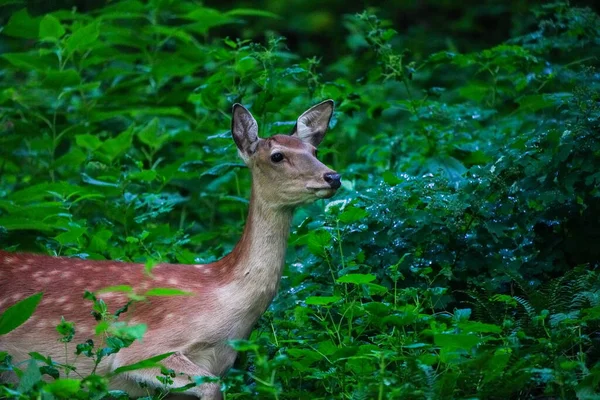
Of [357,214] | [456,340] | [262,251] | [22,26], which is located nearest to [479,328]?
[456,340]

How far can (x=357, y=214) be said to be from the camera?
19.2 feet

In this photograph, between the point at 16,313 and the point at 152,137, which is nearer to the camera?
the point at 16,313

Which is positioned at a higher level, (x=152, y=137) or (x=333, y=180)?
(x=333, y=180)

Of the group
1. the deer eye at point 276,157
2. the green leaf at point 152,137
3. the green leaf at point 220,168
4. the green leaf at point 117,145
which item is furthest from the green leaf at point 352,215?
the green leaf at point 152,137

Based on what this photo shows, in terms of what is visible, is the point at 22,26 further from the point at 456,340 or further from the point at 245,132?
the point at 456,340

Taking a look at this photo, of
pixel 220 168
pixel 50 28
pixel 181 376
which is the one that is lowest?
pixel 181 376

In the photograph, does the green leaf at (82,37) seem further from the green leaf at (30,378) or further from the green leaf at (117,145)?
the green leaf at (30,378)

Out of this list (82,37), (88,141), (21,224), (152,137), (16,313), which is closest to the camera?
(16,313)

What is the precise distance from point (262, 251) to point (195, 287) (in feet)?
1.24

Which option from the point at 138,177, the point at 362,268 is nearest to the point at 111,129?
the point at 138,177

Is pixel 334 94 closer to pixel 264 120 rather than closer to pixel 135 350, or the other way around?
pixel 264 120

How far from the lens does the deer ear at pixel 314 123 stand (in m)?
6.25

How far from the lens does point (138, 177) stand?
7316 millimetres

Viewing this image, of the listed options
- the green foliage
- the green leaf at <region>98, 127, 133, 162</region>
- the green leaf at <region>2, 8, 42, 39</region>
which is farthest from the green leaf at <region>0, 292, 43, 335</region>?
the green leaf at <region>2, 8, 42, 39</region>
